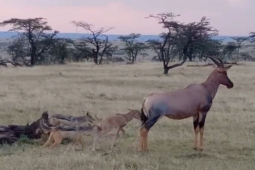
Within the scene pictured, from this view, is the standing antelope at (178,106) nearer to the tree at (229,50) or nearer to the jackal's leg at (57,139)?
the jackal's leg at (57,139)

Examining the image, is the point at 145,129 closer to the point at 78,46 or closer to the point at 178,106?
the point at 178,106

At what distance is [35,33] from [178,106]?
39.9 meters

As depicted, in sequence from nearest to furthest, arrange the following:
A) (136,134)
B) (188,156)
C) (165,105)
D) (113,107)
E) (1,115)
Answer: (188,156), (165,105), (136,134), (1,115), (113,107)

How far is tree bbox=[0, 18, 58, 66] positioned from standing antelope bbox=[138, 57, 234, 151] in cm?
3678

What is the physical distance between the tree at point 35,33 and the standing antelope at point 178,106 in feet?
121

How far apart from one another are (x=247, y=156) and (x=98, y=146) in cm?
249

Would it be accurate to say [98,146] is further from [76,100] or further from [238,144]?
[76,100]

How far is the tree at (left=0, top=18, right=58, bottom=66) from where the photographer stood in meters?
46.4

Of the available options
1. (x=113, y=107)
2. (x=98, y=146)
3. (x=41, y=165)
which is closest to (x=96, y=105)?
(x=113, y=107)

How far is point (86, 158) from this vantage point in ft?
24.5

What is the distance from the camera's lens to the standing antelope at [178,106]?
930 cm

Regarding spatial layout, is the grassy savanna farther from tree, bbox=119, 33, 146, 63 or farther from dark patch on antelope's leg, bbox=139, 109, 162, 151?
tree, bbox=119, 33, 146, 63

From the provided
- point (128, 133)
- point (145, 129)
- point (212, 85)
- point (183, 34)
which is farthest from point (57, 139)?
point (183, 34)

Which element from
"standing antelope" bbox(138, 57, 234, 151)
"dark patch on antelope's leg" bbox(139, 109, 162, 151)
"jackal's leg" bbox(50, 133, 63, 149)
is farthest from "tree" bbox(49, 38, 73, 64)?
"dark patch on antelope's leg" bbox(139, 109, 162, 151)
